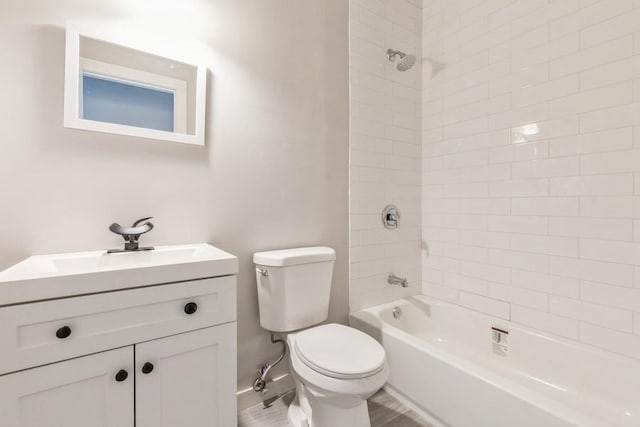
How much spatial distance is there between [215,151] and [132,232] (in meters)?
0.53

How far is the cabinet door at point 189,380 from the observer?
93 cm

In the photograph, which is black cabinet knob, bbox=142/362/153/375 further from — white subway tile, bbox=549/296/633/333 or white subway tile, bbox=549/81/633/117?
white subway tile, bbox=549/81/633/117

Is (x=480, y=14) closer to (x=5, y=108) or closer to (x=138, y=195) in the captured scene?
(x=138, y=195)

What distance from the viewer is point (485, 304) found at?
185 centimetres

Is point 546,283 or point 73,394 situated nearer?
point 73,394

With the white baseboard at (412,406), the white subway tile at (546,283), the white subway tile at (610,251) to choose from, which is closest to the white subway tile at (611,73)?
the white subway tile at (610,251)

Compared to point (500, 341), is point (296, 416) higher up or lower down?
lower down

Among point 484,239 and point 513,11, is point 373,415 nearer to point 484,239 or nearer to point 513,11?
point 484,239

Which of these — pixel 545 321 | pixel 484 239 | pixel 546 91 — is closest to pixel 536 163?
pixel 546 91

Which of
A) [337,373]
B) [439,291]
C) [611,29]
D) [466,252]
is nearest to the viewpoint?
[337,373]

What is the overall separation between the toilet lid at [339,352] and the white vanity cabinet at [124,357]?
0.32 meters

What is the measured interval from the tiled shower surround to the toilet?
99 cm

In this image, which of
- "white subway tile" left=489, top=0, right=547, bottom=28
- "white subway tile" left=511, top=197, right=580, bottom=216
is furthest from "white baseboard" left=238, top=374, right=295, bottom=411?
"white subway tile" left=489, top=0, right=547, bottom=28

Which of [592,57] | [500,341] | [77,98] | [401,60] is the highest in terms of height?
[401,60]
